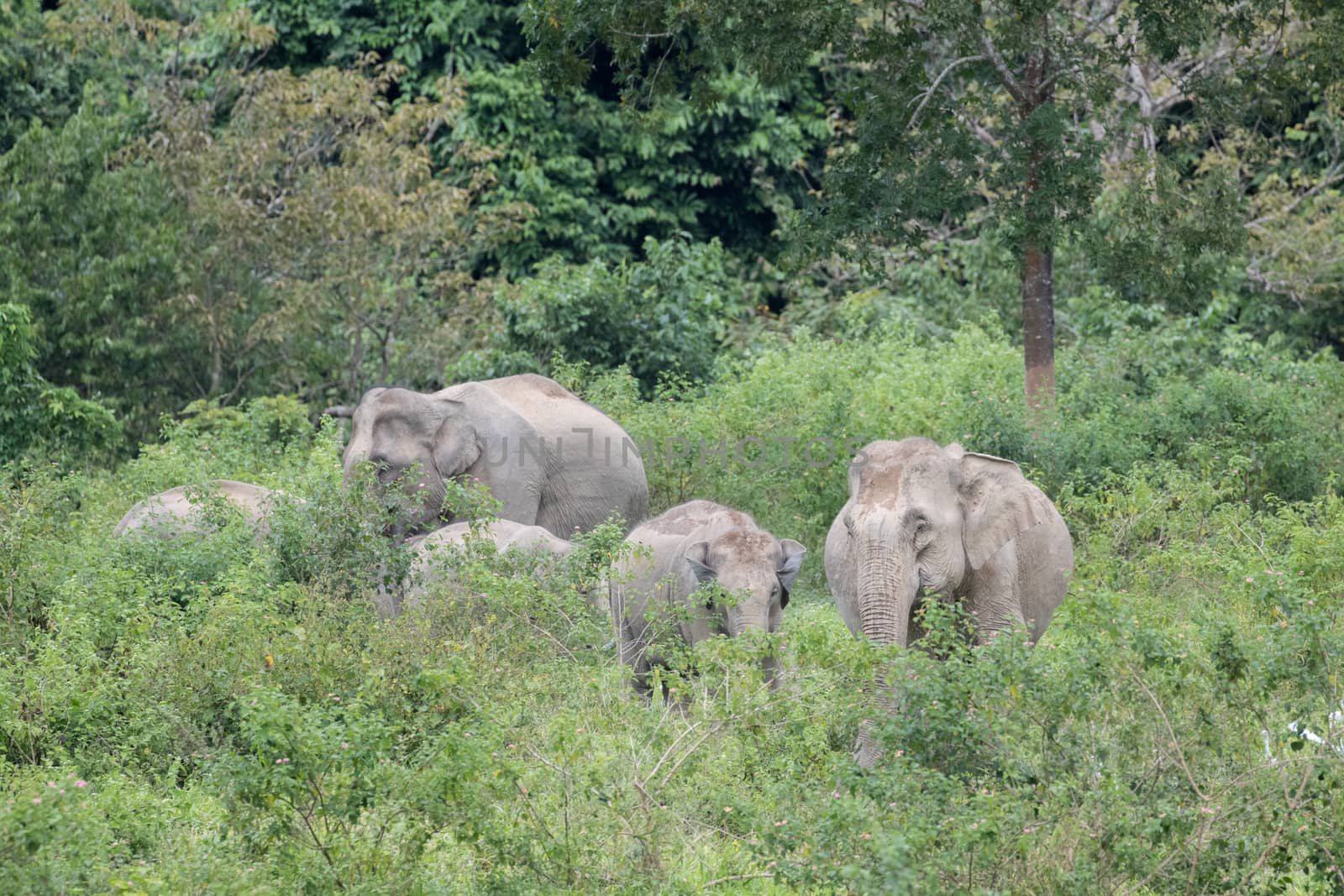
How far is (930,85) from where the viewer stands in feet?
46.0

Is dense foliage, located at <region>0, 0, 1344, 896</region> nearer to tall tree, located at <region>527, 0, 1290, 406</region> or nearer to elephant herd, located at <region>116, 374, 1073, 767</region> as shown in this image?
tall tree, located at <region>527, 0, 1290, 406</region>

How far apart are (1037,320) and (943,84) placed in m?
2.23

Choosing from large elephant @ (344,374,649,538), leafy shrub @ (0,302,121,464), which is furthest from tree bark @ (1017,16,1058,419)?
leafy shrub @ (0,302,121,464)

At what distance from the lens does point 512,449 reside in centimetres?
1255

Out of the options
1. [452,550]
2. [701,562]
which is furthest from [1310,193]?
[452,550]

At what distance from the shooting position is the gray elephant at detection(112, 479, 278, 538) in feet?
36.5

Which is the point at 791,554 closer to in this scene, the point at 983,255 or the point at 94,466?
the point at 94,466

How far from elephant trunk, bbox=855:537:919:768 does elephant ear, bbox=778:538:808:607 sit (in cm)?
131

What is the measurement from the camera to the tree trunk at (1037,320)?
1422cm

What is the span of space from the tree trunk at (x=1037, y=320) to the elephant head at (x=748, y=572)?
5.06m

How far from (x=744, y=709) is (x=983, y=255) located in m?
14.7

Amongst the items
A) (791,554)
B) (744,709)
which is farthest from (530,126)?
(744,709)

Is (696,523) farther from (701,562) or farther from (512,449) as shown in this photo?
(512,449)

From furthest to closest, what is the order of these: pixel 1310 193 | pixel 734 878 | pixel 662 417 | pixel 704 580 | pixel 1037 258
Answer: pixel 1310 193, pixel 662 417, pixel 1037 258, pixel 704 580, pixel 734 878
